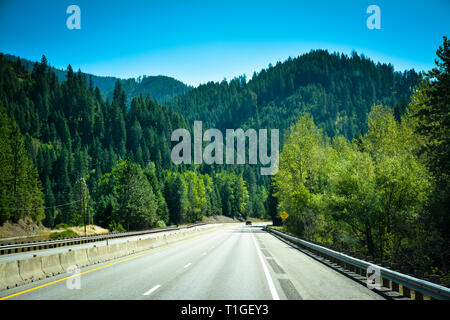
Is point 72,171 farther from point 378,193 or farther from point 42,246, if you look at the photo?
point 378,193

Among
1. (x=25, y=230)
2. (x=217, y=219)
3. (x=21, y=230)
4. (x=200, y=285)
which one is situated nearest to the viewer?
(x=200, y=285)

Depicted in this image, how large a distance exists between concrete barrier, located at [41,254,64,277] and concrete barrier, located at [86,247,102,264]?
10.4ft

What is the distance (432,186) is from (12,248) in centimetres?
3083

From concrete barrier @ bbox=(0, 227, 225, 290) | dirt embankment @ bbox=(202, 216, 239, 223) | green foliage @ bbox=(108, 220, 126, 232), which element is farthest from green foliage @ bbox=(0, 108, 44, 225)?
dirt embankment @ bbox=(202, 216, 239, 223)

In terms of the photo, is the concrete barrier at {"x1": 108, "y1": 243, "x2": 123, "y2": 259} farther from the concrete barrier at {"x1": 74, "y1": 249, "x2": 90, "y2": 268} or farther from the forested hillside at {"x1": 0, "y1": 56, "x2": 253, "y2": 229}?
the forested hillside at {"x1": 0, "y1": 56, "x2": 253, "y2": 229}

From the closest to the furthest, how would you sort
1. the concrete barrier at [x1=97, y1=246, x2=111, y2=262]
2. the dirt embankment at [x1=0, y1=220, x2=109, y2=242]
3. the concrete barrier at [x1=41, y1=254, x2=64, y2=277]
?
1. the concrete barrier at [x1=41, y1=254, x2=64, y2=277]
2. the concrete barrier at [x1=97, y1=246, x2=111, y2=262]
3. the dirt embankment at [x1=0, y1=220, x2=109, y2=242]

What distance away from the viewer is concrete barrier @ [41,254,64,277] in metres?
13.9

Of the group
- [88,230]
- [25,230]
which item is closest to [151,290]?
[88,230]

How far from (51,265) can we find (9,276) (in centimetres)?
296

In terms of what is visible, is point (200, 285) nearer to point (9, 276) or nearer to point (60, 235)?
point (9, 276)

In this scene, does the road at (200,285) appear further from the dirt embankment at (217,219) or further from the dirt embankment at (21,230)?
the dirt embankment at (217,219)

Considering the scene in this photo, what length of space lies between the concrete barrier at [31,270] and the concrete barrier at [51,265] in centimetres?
23

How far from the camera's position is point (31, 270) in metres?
12.9
